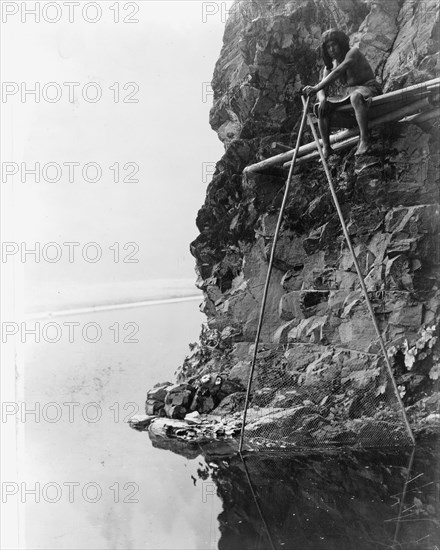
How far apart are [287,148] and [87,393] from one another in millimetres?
2630

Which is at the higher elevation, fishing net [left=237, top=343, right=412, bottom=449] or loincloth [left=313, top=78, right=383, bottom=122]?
loincloth [left=313, top=78, right=383, bottom=122]

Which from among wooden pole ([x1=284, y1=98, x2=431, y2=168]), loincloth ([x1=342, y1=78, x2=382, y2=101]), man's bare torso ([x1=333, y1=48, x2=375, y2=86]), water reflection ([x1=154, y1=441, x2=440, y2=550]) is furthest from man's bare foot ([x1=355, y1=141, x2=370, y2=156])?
water reflection ([x1=154, y1=441, x2=440, y2=550])

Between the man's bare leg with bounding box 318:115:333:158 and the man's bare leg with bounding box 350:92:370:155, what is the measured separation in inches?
9.1

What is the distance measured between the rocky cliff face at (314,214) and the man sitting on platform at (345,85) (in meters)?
0.27

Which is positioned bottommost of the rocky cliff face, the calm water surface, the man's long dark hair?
the calm water surface

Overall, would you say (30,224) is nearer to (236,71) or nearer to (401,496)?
(236,71)

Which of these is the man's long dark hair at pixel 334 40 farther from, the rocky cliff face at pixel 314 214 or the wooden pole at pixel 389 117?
the wooden pole at pixel 389 117

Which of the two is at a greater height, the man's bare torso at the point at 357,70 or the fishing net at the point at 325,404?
the man's bare torso at the point at 357,70

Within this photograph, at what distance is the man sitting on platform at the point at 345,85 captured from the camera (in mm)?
4223

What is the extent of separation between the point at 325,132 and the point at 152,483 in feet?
8.73

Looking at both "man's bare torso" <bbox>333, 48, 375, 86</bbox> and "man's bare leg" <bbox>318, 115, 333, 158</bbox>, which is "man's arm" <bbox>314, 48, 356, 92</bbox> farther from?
"man's bare leg" <bbox>318, 115, 333, 158</bbox>

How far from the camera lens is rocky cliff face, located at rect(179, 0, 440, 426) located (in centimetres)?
430

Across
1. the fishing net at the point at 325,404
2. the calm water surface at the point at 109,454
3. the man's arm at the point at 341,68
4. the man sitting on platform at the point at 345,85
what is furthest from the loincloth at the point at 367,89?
the calm water surface at the point at 109,454

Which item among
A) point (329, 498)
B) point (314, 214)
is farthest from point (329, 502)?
point (314, 214)
